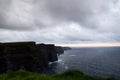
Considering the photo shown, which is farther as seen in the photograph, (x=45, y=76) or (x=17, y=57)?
(x=17, y=57)

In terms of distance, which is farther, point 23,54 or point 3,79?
point 23,54

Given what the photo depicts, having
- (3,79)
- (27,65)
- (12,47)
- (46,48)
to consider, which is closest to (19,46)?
(12,47)

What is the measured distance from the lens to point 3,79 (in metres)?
27.8

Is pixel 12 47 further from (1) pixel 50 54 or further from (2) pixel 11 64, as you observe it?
(1) pixel 50 54

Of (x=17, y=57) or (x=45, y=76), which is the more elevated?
(x=45, y=76)

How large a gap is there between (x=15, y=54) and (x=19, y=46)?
6910 millimetres

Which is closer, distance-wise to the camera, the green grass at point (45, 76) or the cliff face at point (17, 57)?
the green grass at point (45, 76)

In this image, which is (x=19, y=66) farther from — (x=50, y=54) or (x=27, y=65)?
(x=50, y=54)

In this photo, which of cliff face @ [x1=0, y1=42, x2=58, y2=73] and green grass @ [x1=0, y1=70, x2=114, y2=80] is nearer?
green grass @ [x1=0, y1=70, x2=114, y2=80]

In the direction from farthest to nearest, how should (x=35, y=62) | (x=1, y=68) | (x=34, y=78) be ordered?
(x=35, y=62) < (x=1, y=68) < (x=34, y=78)

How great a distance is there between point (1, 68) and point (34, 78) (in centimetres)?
8472

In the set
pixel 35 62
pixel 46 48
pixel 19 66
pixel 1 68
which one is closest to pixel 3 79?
pixel 1 68

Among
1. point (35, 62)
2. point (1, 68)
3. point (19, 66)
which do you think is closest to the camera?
point (1, 68)

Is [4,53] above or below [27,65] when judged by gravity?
above
